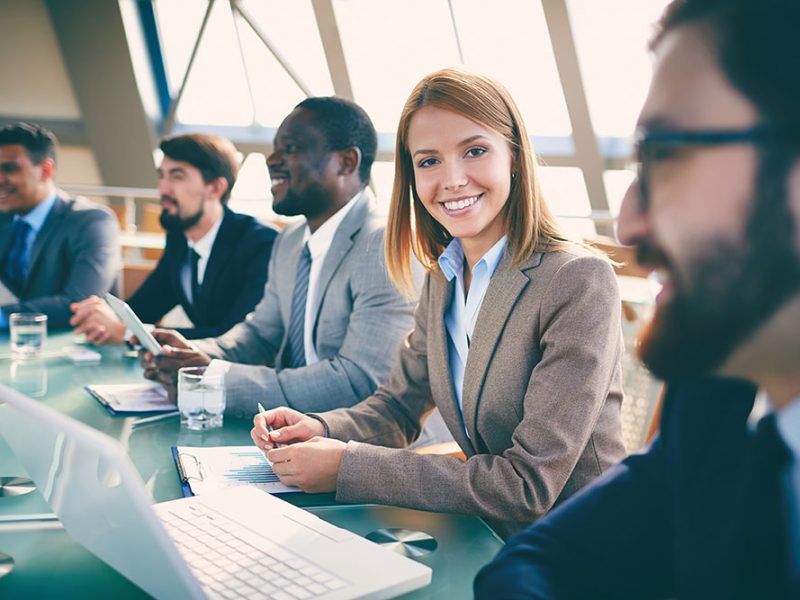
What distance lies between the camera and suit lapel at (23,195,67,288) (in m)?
3.25

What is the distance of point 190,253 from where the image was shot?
10.7 feet

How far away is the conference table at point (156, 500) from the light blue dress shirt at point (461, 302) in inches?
17.1

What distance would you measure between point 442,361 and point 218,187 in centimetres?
203

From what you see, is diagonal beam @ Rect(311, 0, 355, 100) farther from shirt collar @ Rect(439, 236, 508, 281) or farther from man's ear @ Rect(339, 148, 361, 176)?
shirt collar @ Rect(439, 236, 508, 281)

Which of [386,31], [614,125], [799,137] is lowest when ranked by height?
[614,125]

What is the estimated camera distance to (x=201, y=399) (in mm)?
1681

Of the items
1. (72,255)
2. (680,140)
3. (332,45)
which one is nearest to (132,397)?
(680,140)

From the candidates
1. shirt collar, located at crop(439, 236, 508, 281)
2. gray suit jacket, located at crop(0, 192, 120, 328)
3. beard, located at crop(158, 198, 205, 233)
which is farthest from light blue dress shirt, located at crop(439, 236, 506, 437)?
gray suit jacket, located at crop(0, 192, 120, 328)

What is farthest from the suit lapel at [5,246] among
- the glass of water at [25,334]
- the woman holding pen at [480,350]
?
the woman holding pen at [480,350]

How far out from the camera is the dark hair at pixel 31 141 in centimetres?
341

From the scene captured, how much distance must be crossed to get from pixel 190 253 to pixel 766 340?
111 inches

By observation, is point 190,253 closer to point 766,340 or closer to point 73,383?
point 73,383

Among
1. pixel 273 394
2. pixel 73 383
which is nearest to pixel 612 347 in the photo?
pixel 273 394

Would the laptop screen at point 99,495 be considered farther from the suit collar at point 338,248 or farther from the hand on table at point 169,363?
the suit collar at point 338,248
